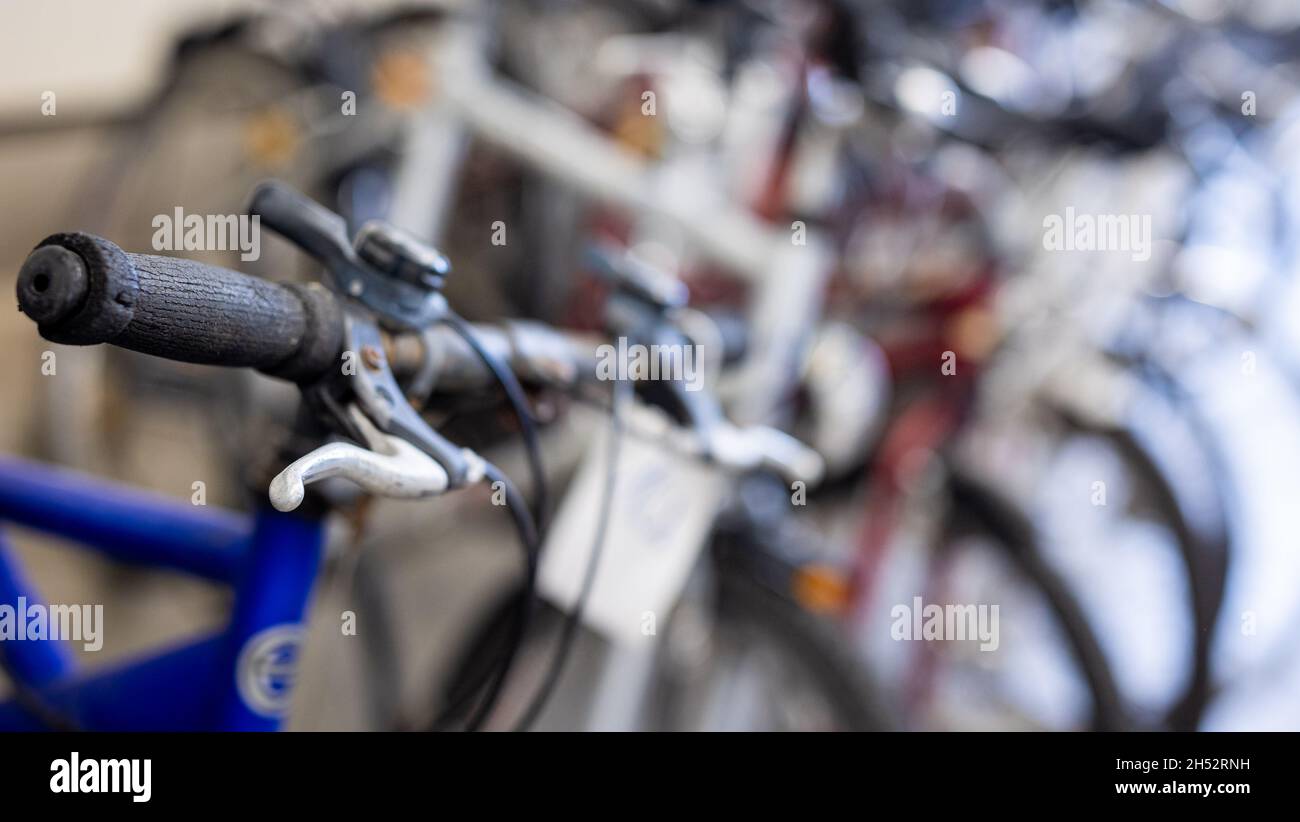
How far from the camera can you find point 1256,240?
157 cm

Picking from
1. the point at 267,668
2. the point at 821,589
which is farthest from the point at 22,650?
the point at 821,589

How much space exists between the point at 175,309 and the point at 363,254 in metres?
0.10

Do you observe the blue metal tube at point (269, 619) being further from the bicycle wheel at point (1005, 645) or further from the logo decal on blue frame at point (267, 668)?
the bicycle wheel at point (1005, 645)

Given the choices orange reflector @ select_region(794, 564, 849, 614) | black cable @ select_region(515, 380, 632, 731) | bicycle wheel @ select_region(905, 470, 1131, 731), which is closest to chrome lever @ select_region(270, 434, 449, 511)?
black cable @ select_region(515, 380, 632, 731)

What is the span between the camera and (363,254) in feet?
1.34

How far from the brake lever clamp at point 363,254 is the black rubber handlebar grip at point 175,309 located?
0.09 ft

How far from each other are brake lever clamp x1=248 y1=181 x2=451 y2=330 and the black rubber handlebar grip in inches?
1.0

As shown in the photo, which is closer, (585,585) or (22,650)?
(585,585)

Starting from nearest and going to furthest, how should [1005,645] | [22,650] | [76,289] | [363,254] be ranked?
[76,289] → [363,254] → [22,650] → [1005,645]

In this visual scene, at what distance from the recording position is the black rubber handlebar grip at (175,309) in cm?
29

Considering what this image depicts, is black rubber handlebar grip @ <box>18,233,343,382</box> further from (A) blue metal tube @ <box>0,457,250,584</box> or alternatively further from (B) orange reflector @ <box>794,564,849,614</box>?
(B) orange reflector @ <box>794,564,849,614</box>

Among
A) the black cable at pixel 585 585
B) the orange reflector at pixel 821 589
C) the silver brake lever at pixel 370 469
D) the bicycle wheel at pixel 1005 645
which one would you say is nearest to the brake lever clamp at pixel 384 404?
the silver brake lever at pixel 370 469

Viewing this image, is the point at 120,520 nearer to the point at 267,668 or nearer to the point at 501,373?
the point at 267,668

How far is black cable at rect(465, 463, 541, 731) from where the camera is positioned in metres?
0.44
